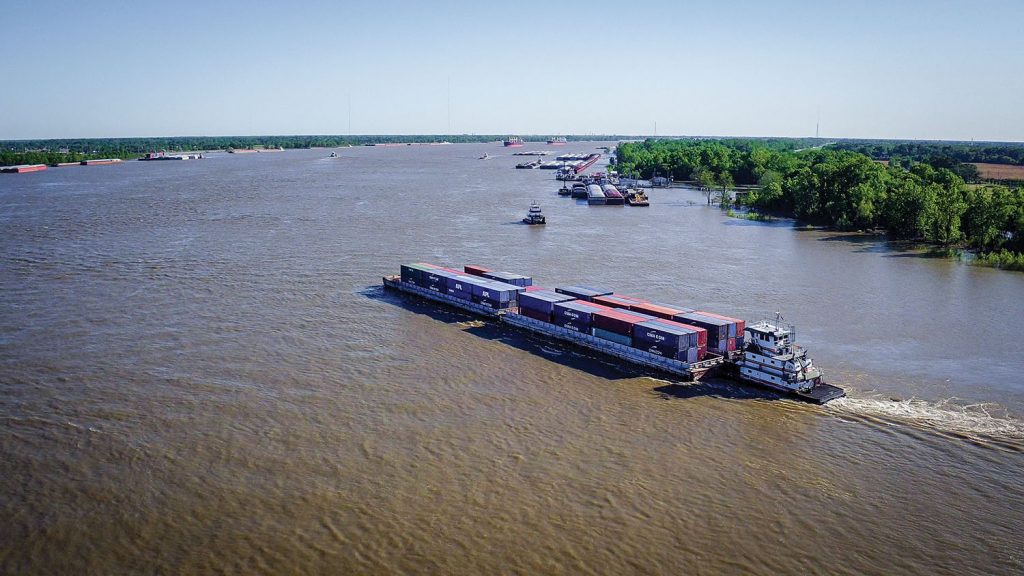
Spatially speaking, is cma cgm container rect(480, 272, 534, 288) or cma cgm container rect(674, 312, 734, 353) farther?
cma cgm container rect(480, 272, 534, 288)

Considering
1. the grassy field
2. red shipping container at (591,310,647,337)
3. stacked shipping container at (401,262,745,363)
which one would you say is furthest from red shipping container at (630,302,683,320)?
the grassy field

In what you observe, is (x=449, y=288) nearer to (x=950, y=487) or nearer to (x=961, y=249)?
(x=950, y=487)

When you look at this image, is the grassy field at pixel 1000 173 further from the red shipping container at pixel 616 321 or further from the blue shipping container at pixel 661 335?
the blue shipping container at pixel 661 335

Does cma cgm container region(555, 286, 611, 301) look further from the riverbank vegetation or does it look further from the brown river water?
the riverbank vegetation

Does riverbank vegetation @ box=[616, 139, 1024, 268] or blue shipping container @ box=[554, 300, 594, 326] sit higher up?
riverbank vegetation @ box=[616, 139, 1024, 268]

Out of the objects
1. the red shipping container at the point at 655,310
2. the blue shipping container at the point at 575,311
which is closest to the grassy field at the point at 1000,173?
the red shipping container at the point at 655,310
